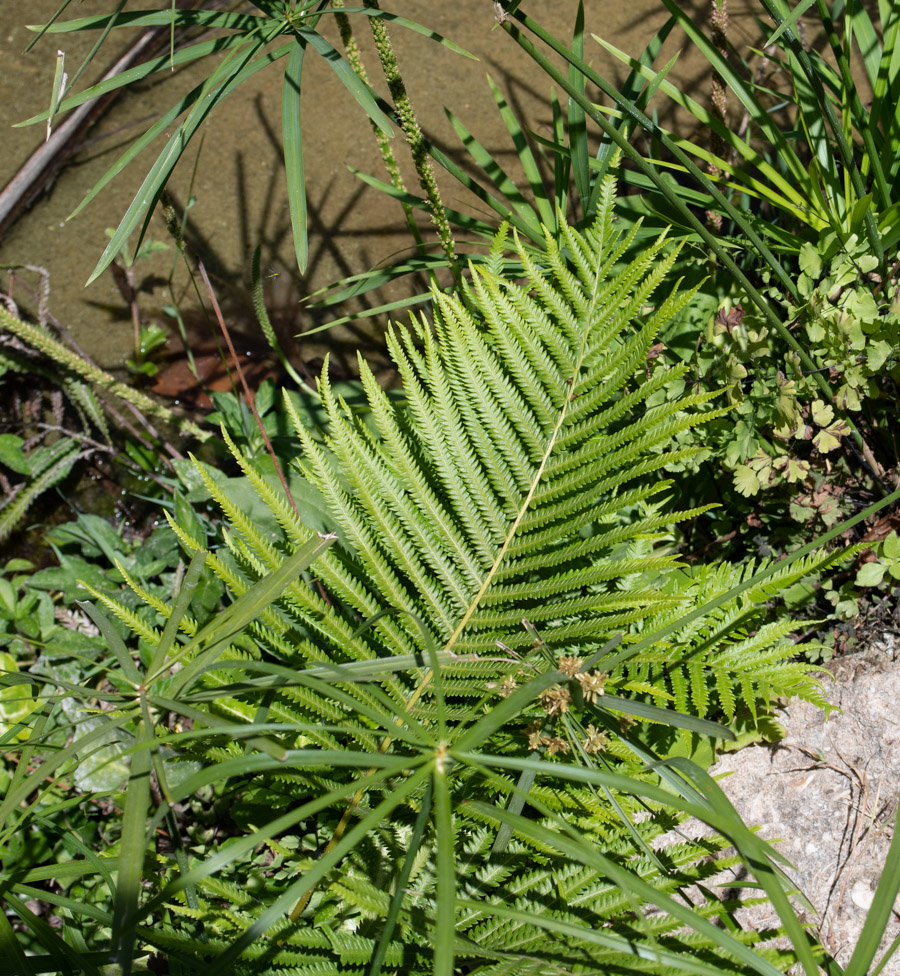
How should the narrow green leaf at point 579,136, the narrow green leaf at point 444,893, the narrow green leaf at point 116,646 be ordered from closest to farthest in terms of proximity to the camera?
the narrow green leaf at point 444,893
the narrow green leaf at point 116,646
the narrow green leaf at point 579,136

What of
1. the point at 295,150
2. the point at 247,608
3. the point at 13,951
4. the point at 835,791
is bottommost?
the point at 835,791

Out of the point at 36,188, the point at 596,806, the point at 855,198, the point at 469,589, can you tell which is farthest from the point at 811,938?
the point at 36,188

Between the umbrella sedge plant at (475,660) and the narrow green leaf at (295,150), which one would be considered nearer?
the umbrella sedge plant at (475,660)

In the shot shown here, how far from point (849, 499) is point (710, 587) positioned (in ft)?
1.59

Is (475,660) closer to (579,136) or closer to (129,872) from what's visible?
(129,872)

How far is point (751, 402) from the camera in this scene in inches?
63.0

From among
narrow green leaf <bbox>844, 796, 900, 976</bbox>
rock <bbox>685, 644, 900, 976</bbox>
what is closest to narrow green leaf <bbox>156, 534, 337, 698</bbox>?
narrow green leaf <bbox>844, 796, 900, 976</bbox>

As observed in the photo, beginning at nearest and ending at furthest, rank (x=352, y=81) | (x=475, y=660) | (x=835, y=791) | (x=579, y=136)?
(x=475, y=660)
(x=352, y=81)
(x=835, y=791)
(x=579, y=136)

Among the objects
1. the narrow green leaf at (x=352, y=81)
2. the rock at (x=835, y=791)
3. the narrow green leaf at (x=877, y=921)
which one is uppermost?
the narrow green leaf at (x=352, y=81)

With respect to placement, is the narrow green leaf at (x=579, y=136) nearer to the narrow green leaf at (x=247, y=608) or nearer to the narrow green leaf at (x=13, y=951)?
the narrow green leaf at (x=247, y=608)

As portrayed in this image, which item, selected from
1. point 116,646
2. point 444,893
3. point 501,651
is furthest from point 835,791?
point 116,646

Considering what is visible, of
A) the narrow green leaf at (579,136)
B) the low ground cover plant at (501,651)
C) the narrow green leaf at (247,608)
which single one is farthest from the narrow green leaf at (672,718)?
the narrow green leaf at (579,136)

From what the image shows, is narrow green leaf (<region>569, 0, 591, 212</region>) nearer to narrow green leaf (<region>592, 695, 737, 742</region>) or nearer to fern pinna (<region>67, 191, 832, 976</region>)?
fern pinna (<region>67, 191, 832, 976</region>)

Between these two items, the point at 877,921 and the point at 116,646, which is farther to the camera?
the point at 116,646
